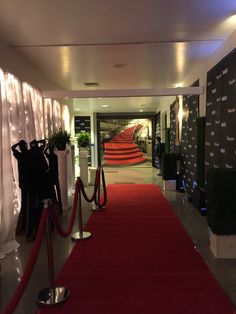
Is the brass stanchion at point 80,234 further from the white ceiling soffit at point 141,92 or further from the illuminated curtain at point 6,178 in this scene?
the white ceiling soffit at point 141,92

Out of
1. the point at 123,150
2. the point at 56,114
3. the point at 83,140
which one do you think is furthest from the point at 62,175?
the point at 123,150

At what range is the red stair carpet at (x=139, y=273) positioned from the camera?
2.44 metres

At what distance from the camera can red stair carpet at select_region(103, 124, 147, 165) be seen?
628 inches

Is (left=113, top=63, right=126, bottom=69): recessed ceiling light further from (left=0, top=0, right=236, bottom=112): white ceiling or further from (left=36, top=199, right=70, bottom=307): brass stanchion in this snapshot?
(left=36, top=199, right=70, bottom=307): brass stanchion

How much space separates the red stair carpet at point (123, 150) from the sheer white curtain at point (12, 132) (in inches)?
410

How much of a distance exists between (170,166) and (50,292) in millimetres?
5419

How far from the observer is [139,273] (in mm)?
3023

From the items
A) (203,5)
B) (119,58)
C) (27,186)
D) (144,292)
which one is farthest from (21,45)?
(144,292)

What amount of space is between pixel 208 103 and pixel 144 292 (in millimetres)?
3588

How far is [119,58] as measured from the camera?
5.10m

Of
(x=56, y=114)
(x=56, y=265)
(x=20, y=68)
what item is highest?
(x=20, y=68)

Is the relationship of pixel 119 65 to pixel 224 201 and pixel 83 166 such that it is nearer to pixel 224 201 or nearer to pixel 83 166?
pixel 224 201

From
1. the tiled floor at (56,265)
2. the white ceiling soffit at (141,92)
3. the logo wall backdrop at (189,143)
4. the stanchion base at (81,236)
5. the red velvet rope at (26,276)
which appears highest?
the white ceiling soffit at (141,92)

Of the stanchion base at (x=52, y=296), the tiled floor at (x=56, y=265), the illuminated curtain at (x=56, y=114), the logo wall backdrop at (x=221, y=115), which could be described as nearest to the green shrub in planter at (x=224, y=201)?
the tiled floor at (x=56, y=265)
